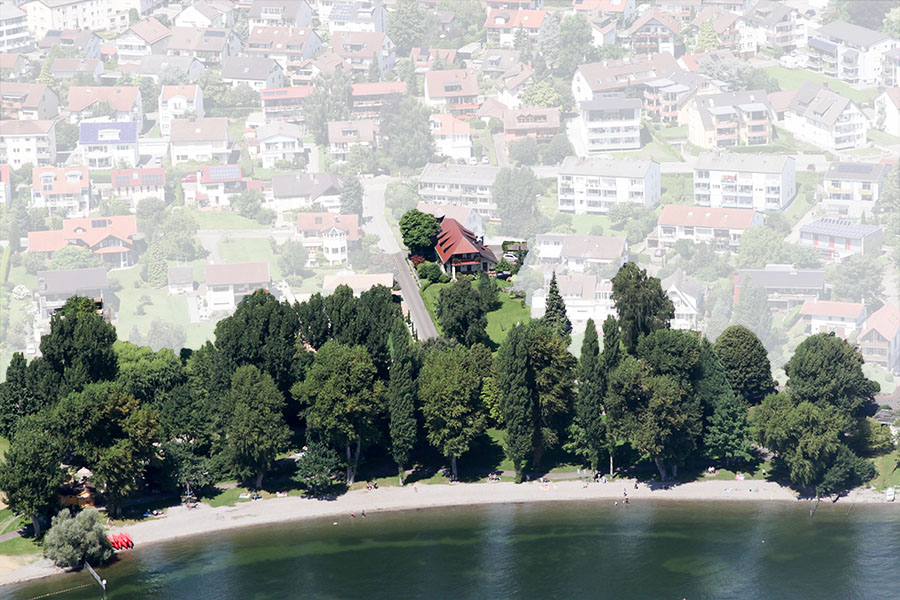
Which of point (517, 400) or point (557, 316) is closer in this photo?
point (517, 400)

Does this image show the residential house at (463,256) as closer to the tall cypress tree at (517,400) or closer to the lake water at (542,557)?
the tall cypress tree at (517,400)

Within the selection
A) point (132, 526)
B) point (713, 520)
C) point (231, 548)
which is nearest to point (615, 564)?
point (713, 520)

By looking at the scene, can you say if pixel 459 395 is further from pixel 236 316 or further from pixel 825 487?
pixel 825 487

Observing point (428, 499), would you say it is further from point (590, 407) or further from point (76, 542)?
point (76, 542)

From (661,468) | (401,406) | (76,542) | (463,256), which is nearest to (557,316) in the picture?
(463,256)

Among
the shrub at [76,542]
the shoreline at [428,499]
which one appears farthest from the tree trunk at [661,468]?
the shrub at [76,542]

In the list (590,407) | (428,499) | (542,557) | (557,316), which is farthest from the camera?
(557,316)

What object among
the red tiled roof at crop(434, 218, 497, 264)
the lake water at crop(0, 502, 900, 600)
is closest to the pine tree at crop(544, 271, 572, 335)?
the red tiled roof at crop(434, 218, 497, 264)

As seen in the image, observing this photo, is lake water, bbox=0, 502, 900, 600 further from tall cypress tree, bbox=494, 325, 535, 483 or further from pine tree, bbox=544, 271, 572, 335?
pine tree, bbox=544, 271, 572, 335
